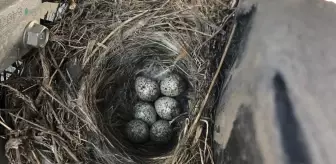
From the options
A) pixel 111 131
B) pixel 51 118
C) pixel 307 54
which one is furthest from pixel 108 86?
pixel 307 54

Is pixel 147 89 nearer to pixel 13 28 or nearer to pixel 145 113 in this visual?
pixel 145 113

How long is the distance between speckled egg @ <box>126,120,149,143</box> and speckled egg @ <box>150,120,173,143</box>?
2cm

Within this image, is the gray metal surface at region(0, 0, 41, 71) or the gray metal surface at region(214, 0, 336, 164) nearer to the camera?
the gray metal surface at region(214, 0, 336, 164)

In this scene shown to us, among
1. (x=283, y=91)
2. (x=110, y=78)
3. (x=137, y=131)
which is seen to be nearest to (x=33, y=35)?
(x=110, y=78)

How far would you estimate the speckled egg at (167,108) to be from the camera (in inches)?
51.1

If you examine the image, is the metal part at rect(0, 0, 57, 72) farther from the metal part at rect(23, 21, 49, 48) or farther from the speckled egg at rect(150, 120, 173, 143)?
the speckled egg at rect(150, 120, 173, 143)

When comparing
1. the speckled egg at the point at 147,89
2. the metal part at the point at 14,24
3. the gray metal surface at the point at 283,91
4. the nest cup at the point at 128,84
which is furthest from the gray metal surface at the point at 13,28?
the gray metal surface at the point at 283,91

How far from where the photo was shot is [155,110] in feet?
4.37

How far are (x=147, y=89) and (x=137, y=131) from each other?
12cm

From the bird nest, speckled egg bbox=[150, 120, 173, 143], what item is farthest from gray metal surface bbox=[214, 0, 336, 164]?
speckled egg bbox=[150, 120, 173, 143]

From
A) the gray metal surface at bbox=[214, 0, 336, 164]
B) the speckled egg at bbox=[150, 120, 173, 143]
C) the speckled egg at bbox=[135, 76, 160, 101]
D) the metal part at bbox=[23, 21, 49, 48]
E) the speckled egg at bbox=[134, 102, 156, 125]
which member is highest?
the metal part at bbox=[23, 21, 49, 48]

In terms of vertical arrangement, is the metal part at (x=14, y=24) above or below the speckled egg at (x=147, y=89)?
above

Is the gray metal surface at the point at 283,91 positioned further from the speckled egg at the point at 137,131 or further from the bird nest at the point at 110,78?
the speckled egg at the point at 137,131

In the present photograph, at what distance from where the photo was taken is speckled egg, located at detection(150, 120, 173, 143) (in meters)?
1.27
